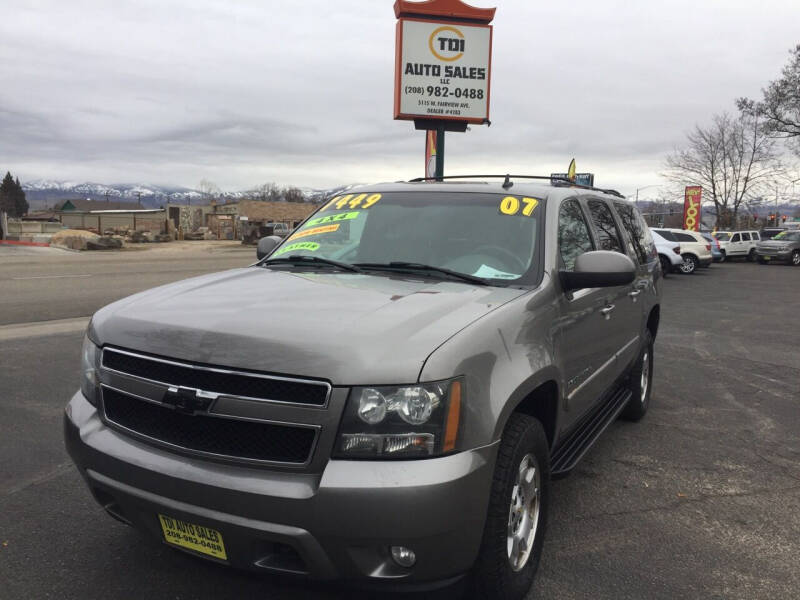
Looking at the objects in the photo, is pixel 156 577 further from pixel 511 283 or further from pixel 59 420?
pixel 59 420

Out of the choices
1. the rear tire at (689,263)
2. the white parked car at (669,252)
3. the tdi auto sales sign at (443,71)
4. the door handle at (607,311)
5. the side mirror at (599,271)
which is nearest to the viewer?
the side mirror at (599,271)

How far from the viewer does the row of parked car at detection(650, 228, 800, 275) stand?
2177cm

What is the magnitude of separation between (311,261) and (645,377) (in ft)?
10.9

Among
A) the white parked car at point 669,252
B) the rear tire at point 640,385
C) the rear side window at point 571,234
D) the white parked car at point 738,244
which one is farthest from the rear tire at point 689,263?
the rear side window at point 571,234

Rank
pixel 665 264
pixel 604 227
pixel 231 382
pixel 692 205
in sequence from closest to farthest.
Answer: pixel 231 382
pixel 604 227
pixel 665 264
pixel 692 205

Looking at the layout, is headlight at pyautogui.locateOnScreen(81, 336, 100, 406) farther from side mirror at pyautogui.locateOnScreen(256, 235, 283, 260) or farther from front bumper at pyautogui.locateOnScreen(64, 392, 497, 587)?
side mirror at pyautogui.locateOnScreen(256, 235, 283, 260)

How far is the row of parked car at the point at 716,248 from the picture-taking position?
2177cm

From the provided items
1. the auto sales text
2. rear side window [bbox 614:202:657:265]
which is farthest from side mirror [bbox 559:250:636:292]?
the auto sales text

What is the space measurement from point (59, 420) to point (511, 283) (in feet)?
12.2

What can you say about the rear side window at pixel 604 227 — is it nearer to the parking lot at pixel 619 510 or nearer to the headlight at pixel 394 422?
the parking lot at pixel 619 510

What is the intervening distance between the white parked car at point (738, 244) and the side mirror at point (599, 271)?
33504mm

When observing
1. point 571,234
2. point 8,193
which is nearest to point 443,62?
point 571,234

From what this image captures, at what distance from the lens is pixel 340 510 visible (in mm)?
2037

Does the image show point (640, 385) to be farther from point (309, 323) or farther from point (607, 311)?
point (309, 323)
